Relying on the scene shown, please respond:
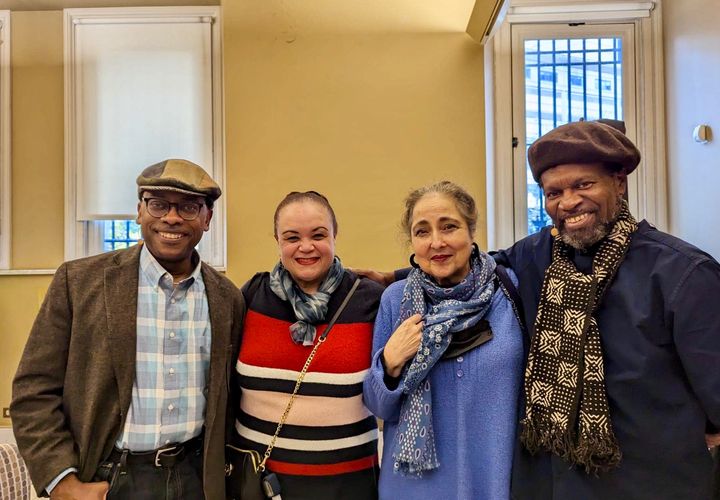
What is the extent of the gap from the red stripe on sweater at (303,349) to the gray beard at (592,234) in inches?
24.2

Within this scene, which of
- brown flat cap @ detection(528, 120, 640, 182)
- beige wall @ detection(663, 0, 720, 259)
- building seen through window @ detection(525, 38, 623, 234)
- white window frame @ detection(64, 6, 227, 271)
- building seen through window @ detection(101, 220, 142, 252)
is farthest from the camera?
building seen through window @ detection(101, 220, 142, 252)

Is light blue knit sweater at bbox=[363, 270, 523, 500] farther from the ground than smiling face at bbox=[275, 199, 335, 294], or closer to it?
closer to it

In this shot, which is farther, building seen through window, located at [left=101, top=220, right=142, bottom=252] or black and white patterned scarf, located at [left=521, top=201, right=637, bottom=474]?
building seen through window, located at [left=101, top=220, right=142, bottom=252]

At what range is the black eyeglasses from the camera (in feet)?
4.43

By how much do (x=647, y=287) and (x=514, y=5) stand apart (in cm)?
250

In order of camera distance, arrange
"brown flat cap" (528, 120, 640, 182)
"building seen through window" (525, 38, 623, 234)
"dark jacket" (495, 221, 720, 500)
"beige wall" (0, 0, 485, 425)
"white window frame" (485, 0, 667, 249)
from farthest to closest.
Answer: "building seen through window" (525, 38, 623, 234), "white window frame" (485, 0, 667, 249), "beige wall" (0, 0, 485, 425), "brown flat cap" (528, 120, 640, 182), "dark jacket" (495, 221, 720, 500)

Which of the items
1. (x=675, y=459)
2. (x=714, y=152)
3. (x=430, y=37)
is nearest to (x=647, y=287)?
(x=675, y=459)

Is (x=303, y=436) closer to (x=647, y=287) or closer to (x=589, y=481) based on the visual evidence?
(x=589, y=481)

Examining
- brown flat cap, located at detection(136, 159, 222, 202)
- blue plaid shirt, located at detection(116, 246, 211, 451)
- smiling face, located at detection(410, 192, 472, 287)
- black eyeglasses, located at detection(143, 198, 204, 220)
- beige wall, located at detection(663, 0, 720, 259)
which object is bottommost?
blue plaid shirt, located at detection(116, 246, 211, 451)

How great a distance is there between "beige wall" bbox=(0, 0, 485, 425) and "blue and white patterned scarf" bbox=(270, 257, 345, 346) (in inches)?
51.5

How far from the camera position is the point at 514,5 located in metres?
2.97

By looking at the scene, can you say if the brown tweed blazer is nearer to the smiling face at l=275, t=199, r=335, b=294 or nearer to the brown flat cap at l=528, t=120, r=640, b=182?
the smiling face at l=275, t=199, r=335, b=294

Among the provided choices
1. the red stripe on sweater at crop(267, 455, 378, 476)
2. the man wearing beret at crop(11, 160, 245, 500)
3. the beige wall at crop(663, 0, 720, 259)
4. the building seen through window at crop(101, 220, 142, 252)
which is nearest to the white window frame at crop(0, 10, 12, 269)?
the building seen through window at crop(101, 220, 142, 252)

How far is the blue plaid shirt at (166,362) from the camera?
1.28m
